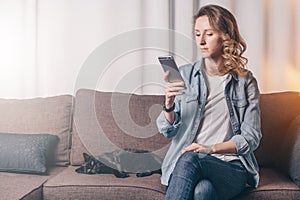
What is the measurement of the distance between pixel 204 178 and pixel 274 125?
27.7 inches

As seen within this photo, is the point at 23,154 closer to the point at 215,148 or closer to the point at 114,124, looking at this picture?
the point at 114,124

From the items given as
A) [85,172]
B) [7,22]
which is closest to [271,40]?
[85,172]

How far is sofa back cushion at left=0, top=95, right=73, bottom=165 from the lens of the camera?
2.46 meters

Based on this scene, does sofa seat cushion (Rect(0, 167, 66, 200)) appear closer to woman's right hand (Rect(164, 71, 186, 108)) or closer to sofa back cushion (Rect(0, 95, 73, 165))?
sofa back cushion (Rect(0, 95, 73, 165))

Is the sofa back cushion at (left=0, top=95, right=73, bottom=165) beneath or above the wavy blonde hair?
beneath

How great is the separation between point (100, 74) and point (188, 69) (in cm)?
82

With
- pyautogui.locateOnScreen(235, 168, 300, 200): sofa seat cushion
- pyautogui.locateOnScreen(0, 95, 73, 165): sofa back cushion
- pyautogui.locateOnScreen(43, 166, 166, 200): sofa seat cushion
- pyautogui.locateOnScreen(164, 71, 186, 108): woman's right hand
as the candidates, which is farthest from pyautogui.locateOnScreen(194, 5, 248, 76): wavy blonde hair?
pyautogui.locateOnScreen(0, 95, 73, 165): sofa back cushion

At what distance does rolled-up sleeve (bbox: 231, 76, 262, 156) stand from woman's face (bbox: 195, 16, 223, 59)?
0.21 meters

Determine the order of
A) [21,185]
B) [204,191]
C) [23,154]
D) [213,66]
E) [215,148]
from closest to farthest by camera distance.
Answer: [204,191] < [215,148] < [21,185] < [213,66] < [23,154]

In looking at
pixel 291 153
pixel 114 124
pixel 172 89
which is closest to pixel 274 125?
pixel 291 153

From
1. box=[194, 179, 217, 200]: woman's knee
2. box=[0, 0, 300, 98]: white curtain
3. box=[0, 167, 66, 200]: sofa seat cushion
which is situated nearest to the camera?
box=[194, 179, 217, 200]: woman's knee

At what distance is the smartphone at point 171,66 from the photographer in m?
1.94

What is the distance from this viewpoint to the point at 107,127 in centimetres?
242

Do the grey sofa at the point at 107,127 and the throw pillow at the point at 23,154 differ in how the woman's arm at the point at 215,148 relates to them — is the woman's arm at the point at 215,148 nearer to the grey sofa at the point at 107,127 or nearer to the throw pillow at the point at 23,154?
the grey sofa at the point at 107,127
